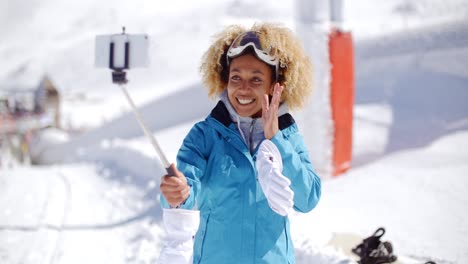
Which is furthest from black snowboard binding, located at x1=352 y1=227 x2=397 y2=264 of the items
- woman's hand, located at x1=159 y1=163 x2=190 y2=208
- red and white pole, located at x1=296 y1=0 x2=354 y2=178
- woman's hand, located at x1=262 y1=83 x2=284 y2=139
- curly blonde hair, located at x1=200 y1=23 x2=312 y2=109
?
red and white pole, located at x1=296 y1=0 x2=354 y2=178

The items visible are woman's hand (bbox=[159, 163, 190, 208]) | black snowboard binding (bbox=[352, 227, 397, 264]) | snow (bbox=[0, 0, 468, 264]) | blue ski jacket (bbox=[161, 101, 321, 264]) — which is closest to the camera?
woman's hand (bbox=[159, 163, 190, 208])

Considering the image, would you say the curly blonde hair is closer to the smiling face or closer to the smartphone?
the smiling face

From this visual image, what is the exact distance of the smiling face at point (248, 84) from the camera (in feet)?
6.15

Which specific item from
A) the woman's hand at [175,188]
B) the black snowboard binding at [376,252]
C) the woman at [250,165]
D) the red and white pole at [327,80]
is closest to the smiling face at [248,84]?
the woman at [250,165]

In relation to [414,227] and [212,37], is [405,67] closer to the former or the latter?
[414,227]

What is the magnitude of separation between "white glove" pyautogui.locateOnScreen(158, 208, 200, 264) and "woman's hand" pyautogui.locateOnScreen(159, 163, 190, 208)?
0.05 m

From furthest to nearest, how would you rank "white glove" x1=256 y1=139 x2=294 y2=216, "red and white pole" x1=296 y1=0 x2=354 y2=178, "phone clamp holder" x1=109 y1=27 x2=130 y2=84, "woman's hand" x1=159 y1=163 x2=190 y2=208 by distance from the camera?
1. "red and white pole" x1=296 y1=0 x2=354 y2=178
2. "phone clamp holder" x1=109 y1=27 x2=130 y2=84
3. "white glove" x1=256 y1=139 x2=294 y2=216
4. "woman's hand" x1=159 y1=163 x2=190 y2=208

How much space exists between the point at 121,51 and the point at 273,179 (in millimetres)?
918

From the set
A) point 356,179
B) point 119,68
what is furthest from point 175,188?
point 356,179

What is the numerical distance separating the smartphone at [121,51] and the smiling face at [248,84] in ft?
1.50

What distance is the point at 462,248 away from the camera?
361 cm

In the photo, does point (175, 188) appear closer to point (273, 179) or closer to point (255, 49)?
point (273, 179)

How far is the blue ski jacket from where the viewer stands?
1.80 metres

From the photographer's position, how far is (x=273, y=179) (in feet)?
5.55
